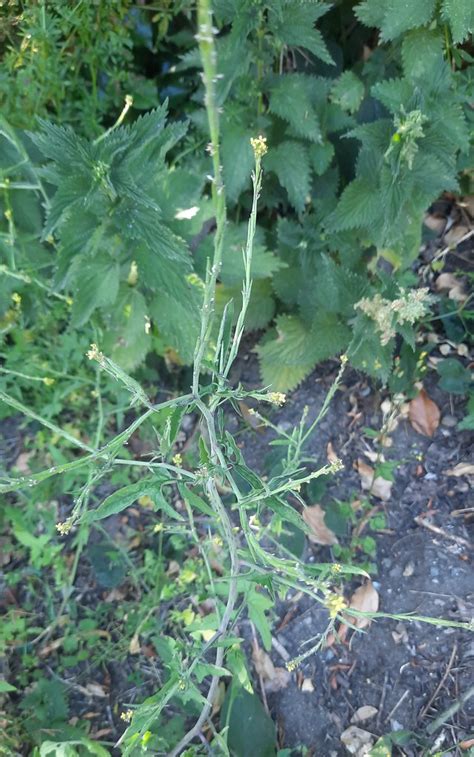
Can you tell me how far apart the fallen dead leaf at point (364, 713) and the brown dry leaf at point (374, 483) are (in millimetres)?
632

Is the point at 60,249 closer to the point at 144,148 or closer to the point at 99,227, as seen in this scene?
the point at 99,227

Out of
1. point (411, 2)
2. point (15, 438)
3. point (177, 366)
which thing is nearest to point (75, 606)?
point (15, 438)

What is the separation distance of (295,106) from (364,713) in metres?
1.84

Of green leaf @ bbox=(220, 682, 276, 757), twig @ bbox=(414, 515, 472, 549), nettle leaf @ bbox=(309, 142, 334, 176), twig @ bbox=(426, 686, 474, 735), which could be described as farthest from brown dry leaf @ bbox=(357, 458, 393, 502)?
nettle leaf @ bbox=(309, 142, 334, 176)

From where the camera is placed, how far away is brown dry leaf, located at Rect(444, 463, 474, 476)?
2.06 m

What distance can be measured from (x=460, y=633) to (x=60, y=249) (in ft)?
5.12

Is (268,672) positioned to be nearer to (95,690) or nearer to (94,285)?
(95,690)

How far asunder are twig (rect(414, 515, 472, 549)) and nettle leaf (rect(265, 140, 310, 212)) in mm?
1080

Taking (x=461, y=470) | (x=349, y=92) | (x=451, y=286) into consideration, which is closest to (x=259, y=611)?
(x=461, y=470)

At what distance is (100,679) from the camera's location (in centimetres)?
205

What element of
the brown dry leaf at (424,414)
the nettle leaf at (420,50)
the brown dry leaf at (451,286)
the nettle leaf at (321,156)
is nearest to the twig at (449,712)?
the brown dry leaf at (424,414)

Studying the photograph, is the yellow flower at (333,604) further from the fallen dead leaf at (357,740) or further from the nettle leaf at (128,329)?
the nettle leaf at (128,329)

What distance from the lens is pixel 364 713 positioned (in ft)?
5.90

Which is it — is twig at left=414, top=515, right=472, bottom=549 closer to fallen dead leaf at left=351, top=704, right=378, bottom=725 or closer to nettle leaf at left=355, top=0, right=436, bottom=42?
fallen dead leaf at left=351, top=704, right=378, bottom=725
